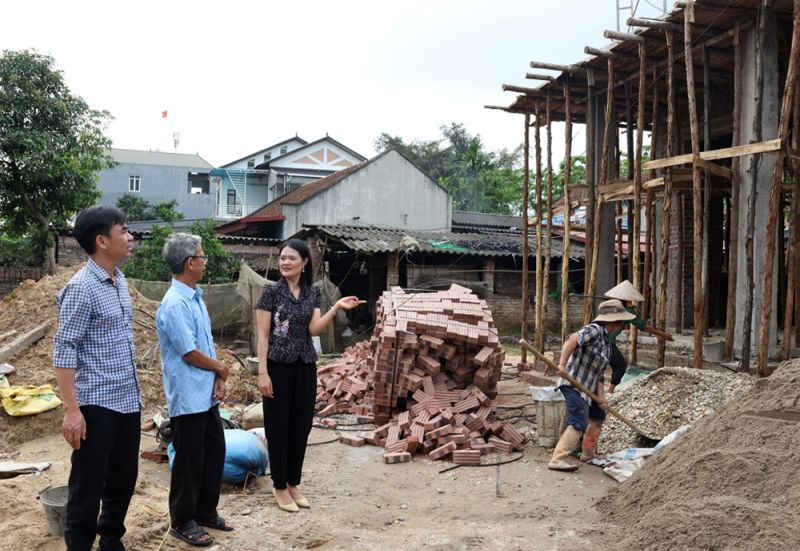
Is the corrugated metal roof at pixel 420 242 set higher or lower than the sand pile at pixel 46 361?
higher

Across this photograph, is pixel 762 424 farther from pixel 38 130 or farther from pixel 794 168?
pixel 38 130

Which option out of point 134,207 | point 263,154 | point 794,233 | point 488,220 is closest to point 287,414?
point 794,233

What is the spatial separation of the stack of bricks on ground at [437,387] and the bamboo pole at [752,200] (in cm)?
275

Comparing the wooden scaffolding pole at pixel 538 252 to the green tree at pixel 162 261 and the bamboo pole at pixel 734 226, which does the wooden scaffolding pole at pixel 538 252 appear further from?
the green tree at pixel 162 261

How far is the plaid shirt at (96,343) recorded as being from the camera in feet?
10.6

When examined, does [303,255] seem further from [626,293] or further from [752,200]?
[752,200]

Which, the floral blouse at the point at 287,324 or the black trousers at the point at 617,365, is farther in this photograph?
the black trousers at the point at 617,365

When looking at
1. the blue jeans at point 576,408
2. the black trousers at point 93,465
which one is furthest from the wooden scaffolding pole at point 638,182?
the black trousers at point 93,465

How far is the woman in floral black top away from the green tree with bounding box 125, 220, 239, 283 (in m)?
13.5

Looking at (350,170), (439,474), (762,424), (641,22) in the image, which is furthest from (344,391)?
(350,170)

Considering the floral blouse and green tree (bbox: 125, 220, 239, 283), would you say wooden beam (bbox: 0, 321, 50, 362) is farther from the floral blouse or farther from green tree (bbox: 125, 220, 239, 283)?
green tree (bbox: 125, 220, 239, 283)

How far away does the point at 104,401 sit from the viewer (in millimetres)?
3307

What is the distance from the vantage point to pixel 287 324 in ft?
14.6

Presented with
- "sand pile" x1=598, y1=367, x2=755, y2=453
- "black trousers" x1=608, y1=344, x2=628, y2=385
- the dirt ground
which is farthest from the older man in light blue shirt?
"black trousers" x1=608, y1=344, x2=628, y2=385
